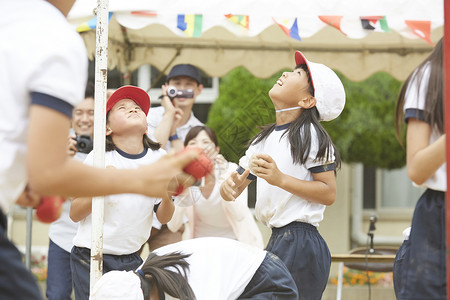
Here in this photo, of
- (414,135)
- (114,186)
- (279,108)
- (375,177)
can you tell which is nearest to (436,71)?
(414,135)

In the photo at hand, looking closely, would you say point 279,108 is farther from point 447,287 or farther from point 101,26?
point 447,287

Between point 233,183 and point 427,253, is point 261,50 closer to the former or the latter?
point 233,183

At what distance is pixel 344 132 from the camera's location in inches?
282

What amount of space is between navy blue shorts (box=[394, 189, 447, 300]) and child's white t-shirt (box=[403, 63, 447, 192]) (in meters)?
0.05

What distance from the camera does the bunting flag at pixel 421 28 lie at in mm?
5086

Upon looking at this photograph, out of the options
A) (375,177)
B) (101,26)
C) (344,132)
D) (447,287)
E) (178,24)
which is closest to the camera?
(447,287)

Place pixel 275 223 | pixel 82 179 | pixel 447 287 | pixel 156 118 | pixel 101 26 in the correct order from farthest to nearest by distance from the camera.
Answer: pixel 156 118, pixel 101 26, pixel 275 223, pixel 447 287, pixel 82 179

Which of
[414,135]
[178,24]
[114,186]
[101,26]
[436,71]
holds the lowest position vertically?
[114,186]

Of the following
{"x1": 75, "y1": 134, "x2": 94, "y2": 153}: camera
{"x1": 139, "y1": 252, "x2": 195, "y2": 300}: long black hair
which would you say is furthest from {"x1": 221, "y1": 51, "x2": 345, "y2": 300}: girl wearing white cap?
{"x1": 75, "y1": 134, "x2": 94, "y2": 153}: camera

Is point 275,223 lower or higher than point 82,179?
lower

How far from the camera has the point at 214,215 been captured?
14.5 ft

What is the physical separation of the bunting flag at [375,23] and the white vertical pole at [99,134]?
7.58 feet

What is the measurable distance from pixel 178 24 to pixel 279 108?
78.5 inches

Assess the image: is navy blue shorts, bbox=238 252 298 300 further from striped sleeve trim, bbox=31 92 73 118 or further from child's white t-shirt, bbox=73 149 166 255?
striped sleeve trim, bbox=31 92 73 118
